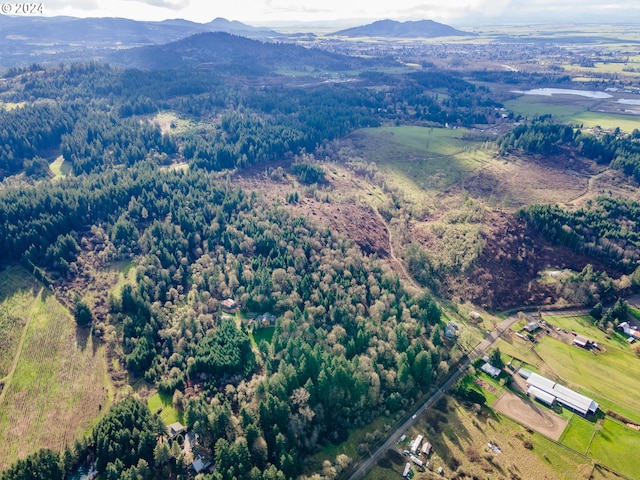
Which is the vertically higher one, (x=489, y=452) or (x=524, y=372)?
(x=524, y=372)

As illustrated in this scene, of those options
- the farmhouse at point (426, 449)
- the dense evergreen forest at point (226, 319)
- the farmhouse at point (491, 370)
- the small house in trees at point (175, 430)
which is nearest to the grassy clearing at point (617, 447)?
the farmhouse at point (491, 370)

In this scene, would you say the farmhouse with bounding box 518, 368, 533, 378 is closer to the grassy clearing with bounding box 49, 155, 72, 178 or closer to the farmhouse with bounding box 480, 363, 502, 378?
the farmhouse with bounding box 480, 363, 502, 378

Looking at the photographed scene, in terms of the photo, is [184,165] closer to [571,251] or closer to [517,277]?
[517,277]

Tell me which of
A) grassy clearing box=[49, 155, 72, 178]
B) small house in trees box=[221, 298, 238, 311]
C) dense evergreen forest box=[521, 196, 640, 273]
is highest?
grassy clearing box=[49, 155, 72, 178]

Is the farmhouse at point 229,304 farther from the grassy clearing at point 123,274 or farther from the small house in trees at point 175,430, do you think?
the small house in trees at point 175,430

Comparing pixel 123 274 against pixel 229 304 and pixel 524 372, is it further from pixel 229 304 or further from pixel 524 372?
pixel 524 372

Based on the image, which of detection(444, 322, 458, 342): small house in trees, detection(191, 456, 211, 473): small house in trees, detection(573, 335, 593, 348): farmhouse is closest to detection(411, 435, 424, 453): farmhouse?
detection(444, 322, 458, 342): small house in trees

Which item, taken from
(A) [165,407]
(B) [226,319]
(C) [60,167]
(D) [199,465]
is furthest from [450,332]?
(C) [60,167]
